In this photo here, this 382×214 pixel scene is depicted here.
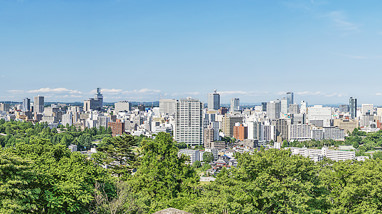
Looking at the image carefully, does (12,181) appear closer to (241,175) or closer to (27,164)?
(27,164)

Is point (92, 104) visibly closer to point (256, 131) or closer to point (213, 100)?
point (213, 100)

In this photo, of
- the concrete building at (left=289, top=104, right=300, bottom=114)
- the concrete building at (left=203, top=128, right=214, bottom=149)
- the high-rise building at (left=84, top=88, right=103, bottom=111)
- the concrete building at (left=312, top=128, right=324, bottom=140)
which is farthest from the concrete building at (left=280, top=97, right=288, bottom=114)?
the high-rise building at (left=84, top=88, right=103, bottom=111)

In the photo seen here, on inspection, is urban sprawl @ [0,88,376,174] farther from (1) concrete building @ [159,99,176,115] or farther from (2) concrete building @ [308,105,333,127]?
(1) concrete building @ [159,99,176,115]

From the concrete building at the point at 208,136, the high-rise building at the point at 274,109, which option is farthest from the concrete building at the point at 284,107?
the concrete building at the point at 208,136

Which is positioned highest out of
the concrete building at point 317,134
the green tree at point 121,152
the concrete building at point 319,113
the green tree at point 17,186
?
the green tree at point 17,186

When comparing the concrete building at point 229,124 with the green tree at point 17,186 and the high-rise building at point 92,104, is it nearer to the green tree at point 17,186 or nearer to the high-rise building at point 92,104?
the high-rise building at point 92,104

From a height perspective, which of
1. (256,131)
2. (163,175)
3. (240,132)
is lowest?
(240,132)

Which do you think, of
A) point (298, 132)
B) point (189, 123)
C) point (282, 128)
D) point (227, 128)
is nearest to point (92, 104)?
point (227, 128)

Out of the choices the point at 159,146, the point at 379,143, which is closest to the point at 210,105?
the point at 379,143

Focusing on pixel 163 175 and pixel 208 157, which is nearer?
pixel 163 175
